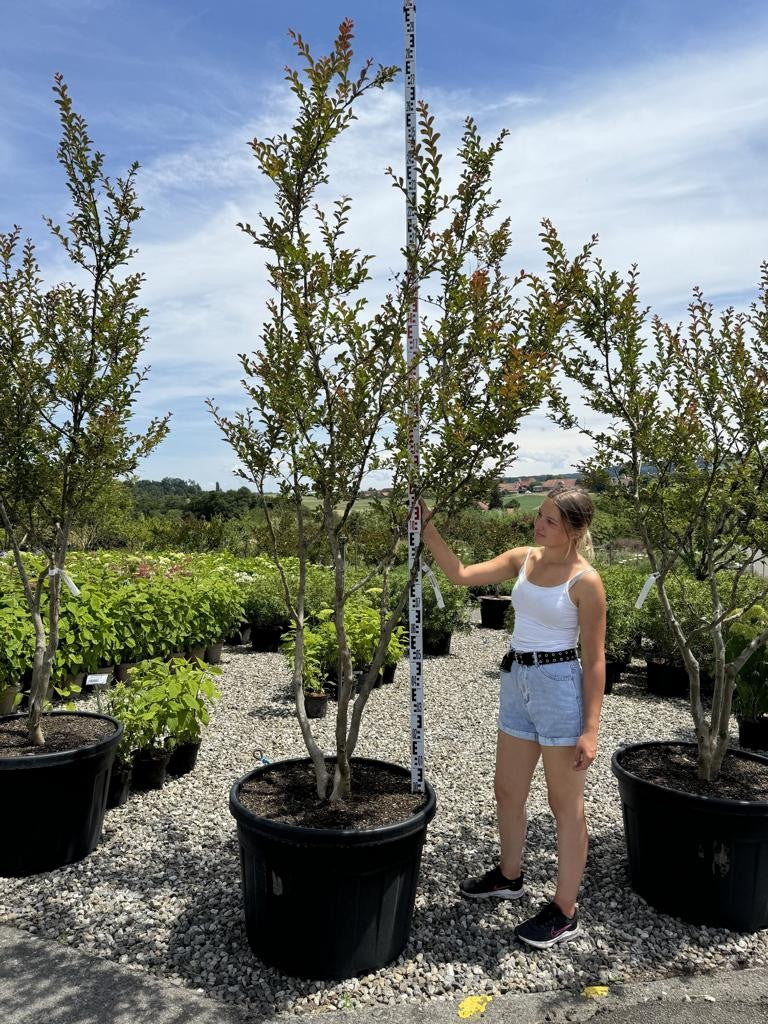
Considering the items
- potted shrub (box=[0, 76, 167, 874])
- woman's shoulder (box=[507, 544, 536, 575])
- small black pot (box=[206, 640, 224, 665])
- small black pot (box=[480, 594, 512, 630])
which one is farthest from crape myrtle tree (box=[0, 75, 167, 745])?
small black pot (box=[480, 594, 512, 630])

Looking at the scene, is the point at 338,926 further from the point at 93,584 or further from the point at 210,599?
the point at 210,599

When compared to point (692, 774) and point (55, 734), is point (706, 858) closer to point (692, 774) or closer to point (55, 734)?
point (692, 774)

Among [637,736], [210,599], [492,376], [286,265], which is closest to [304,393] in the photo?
[286,265]

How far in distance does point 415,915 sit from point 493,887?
15.2 inches

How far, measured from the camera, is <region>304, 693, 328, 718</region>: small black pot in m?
6.84

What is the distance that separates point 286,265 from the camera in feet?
9.91

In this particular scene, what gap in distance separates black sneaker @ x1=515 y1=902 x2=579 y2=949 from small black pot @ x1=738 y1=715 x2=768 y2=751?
12.7 ft

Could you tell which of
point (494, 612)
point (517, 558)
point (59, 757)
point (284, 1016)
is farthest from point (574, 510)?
point (494, 612)

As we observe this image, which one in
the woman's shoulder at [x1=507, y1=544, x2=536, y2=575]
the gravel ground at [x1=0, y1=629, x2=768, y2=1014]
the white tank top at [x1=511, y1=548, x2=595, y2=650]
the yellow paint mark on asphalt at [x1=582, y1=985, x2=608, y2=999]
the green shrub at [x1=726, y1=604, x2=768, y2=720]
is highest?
the woman's shoulder at [x1=507, y1=544, x2=536, y2=575]

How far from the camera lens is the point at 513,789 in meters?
3.40

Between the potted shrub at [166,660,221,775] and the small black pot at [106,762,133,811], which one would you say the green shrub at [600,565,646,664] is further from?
the small black pot at [106,762,133,811]

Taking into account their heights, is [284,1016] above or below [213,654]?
below

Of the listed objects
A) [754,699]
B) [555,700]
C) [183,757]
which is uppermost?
[555,700]

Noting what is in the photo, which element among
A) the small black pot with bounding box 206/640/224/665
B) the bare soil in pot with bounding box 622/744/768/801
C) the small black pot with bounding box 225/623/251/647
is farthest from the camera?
the small black pot with bounding box 225/623/251/647
